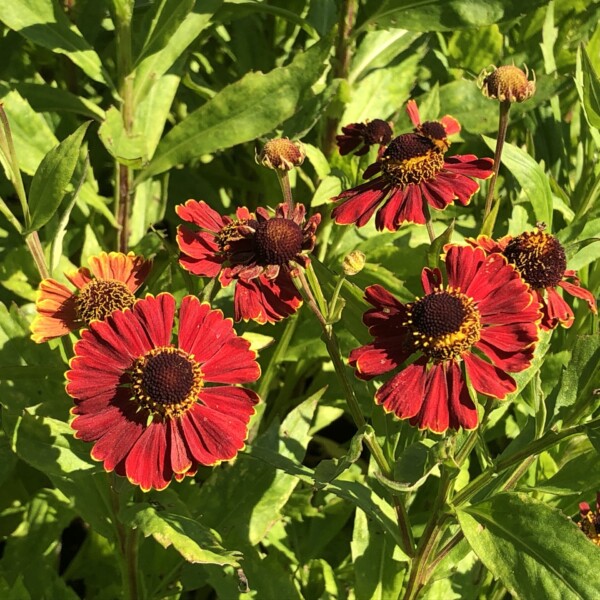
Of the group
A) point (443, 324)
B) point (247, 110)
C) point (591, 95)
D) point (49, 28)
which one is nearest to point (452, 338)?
point (443, 324)

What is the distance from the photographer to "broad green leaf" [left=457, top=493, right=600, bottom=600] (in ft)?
3.37

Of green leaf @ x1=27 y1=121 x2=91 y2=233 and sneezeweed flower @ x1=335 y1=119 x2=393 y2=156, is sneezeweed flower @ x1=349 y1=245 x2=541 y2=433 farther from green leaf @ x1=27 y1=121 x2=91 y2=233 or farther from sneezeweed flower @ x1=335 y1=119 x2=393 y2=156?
green leaf @ x1=27 y1=121 x2=91 y2=233

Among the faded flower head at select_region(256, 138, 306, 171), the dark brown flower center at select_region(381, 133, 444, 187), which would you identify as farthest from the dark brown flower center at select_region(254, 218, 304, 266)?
the dark brown flower center at select_region(381, 133, 444, 187)

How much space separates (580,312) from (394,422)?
0.61m

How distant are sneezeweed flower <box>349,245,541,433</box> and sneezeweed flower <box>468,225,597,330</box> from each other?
0.05 m

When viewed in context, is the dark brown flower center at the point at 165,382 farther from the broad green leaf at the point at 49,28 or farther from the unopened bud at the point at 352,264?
the broad green leaf at the point at 49,28

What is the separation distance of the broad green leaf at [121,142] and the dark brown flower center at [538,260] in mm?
796

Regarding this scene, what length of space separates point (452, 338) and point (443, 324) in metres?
0.04

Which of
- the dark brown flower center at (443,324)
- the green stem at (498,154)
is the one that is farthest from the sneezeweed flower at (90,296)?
the green stem at (498,154)

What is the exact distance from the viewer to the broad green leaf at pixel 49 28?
163 centimetres

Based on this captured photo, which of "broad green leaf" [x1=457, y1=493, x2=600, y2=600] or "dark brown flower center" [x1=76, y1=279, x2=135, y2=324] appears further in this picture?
"dark brown flower center" [x1=76, y1=279, x2=135, y2=324]

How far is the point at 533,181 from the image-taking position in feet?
4.61

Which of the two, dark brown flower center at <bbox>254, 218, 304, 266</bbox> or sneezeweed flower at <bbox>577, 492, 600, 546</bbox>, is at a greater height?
dark brown flower center at <bbox>254, 218, 304, 266</bbox>

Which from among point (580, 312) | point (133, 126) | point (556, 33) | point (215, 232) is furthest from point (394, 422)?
point (556, 33)
